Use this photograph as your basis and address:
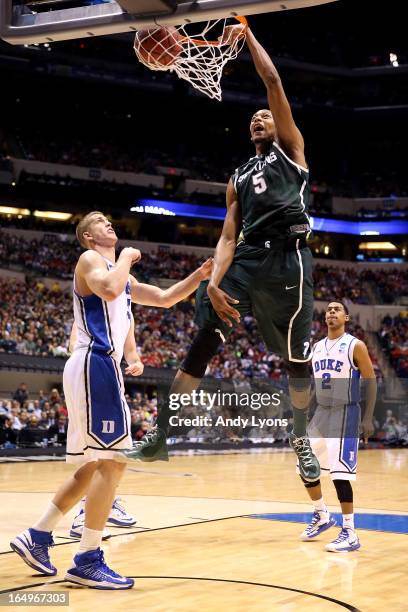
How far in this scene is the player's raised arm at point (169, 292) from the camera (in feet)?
17.7

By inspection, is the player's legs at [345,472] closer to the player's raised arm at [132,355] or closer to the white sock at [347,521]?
the white sock at [347,521]

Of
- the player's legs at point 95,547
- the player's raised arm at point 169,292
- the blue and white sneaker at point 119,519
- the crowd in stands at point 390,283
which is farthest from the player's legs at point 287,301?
the crowd in stands at point 390,283

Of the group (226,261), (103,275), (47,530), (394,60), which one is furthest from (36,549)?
(394,60)

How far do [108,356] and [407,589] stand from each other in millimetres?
2364

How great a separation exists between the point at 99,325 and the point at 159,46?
1800 millimetres

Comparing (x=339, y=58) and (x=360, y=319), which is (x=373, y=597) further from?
(x=339, y=58)

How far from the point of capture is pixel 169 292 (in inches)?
230

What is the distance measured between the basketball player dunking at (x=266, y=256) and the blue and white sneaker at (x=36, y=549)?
0.83m

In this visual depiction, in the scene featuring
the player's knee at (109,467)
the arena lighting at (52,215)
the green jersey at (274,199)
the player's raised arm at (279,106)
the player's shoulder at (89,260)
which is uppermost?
the arena lighting at (52,215)

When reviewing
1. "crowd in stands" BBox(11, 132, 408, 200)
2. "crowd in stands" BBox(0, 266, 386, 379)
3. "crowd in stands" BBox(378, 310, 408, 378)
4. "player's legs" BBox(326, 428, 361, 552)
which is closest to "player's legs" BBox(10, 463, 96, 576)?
"player's legs" BBox(326, 428, 361, 552)

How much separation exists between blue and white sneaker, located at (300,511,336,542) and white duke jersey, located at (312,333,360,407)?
97 centimetres

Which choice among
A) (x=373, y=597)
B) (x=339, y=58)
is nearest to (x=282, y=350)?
(x=373, y=597)

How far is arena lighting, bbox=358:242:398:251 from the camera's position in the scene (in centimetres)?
3609

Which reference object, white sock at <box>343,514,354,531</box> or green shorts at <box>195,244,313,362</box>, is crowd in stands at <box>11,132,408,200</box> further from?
green shorts at <box>195,244,313,362</box>
